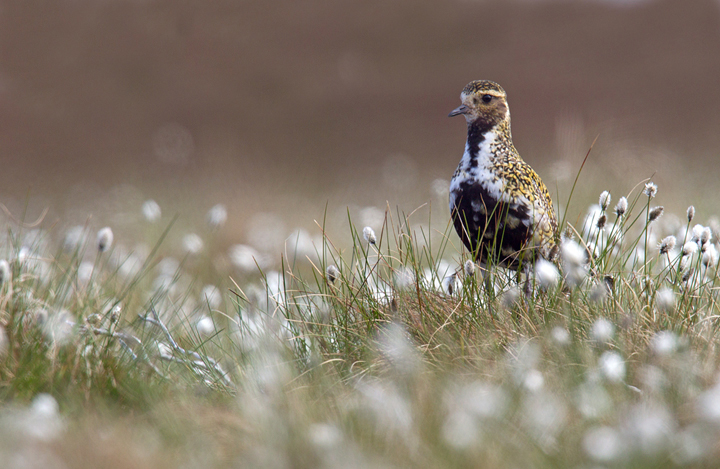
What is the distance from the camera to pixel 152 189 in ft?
32.8

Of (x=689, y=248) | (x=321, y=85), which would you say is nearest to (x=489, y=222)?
(x=689, y=248)

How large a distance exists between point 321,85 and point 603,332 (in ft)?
36.9

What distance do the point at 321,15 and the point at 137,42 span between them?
362 cm

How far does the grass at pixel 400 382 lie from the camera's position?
5.70ft

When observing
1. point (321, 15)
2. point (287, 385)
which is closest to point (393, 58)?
point (321, 15)

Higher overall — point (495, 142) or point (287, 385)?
point (495, 142)

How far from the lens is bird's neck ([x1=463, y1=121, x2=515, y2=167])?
10.4 feet

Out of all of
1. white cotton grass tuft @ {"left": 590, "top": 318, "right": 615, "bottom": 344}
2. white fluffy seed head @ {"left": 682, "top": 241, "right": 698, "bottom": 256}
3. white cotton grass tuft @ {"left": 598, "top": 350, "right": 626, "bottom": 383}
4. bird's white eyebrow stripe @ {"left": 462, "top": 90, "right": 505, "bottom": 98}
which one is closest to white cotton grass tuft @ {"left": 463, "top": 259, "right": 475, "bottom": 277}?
white cotton grass tuft @ {"left": 590, "top": 318, "right": 615, "bottom": 344}

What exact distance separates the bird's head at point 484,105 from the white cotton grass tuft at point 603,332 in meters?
1.25

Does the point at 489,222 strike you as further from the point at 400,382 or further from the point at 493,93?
the point at 400,382

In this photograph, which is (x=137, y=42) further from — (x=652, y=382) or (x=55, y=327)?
(x=652, y=382)

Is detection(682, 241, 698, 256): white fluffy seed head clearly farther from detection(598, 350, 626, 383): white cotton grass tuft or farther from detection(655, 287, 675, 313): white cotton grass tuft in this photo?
detection(598, 350, 626, 383): white cotton grass tuft

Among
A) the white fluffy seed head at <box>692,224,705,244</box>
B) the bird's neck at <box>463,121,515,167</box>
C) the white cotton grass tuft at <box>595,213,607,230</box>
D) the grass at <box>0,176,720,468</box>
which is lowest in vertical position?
the grass at <box>0,176,720,468</box>

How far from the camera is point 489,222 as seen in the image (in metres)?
3.09
